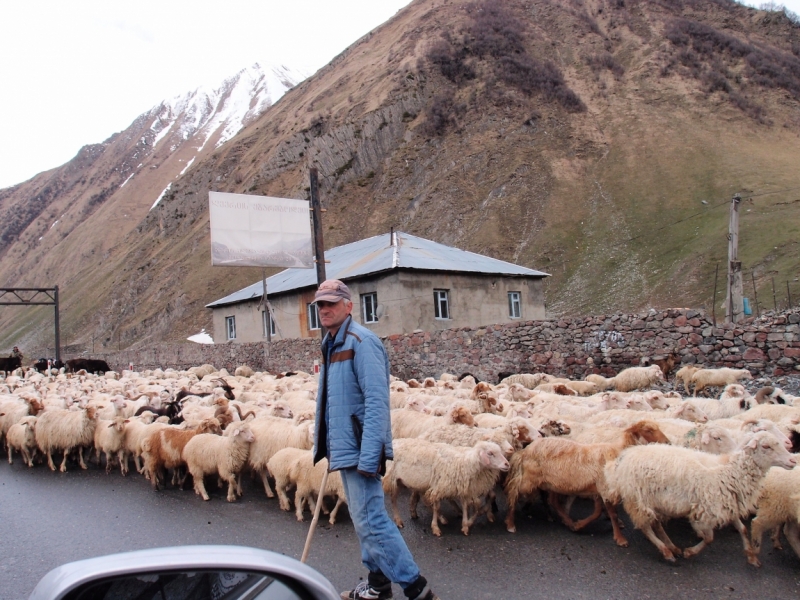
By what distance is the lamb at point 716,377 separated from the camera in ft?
47.3

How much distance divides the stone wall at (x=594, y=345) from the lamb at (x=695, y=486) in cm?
1042

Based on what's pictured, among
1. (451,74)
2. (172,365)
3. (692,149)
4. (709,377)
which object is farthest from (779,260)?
(451,74)

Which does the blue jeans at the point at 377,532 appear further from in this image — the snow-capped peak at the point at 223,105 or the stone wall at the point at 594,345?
the snow-capped peak at the point at 223,105

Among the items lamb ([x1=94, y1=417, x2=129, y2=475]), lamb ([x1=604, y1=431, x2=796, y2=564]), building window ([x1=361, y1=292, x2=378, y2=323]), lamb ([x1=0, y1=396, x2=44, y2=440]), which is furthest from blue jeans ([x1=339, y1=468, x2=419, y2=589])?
building window ([x1=361, y1=292, x2=378, y2=323])

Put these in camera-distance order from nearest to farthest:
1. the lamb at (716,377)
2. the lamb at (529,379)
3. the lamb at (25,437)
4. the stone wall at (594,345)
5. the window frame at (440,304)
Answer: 1. the lamb at (25,437)
2. the lamb at (716,377)
3. the stone wall at (594,345)
4. the lamb at (529,379)
5. the window frame at (440,304)

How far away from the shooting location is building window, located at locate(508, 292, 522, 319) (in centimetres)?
3275

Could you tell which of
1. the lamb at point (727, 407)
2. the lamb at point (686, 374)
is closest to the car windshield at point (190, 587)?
the lamb at point (727, 407)

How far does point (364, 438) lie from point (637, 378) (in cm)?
1252

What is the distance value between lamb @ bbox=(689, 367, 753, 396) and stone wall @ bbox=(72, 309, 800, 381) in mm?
680

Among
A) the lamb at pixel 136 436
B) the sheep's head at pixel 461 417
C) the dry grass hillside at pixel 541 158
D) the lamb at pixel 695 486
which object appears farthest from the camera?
the dry grass hillside at pixel 541 158

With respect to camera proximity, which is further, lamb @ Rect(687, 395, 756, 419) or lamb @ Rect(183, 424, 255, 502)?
lamb @ Rect(687, 395, 756, 419)

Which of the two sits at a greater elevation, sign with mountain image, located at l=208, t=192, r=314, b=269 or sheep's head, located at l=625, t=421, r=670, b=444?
sign with mountain image, located at l=208, t=192, r=314, b=269

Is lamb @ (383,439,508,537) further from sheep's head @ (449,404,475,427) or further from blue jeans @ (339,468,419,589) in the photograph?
blue jeans @ (339,468,419,589)

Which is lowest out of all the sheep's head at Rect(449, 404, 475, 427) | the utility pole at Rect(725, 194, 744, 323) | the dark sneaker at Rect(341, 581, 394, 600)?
the dark sneaker at Rect(341, 581, 394, 600)
